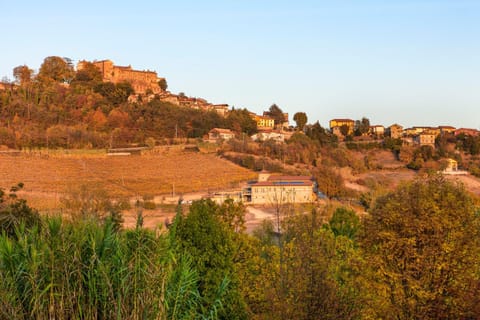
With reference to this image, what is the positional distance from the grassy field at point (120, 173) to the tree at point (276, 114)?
4047 centimetres

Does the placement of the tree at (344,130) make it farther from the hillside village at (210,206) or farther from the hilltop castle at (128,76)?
the hilltop castle at (128,76)

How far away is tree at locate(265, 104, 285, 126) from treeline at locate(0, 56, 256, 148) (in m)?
14.2

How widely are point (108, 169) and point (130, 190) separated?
7.88m

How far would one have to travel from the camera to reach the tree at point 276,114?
335 ft

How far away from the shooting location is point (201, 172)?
56188 millimetres

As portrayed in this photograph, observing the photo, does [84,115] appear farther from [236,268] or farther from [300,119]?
[236,268]

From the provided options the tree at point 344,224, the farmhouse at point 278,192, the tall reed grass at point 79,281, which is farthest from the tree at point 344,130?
the tall reed grass at point 79,281

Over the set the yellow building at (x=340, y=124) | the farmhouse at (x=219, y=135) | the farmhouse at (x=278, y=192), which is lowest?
the farmhouse at (x=278, y=192)

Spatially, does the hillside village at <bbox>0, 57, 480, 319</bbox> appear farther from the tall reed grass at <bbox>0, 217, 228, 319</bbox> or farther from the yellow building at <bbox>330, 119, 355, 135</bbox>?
the yellow building at <bbox>330, 119, 355, 135</bbox>

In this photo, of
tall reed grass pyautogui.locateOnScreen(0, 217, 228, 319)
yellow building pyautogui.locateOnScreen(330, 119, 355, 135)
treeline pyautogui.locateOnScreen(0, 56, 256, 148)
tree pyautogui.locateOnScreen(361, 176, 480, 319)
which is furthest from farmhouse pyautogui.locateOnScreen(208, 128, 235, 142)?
tall reed grass pyautogui.locateOnScreen(0, 217, 228, 319)

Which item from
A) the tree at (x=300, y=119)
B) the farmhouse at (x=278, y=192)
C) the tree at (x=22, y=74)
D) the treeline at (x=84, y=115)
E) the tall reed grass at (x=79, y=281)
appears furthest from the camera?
the tree at (x=300, y=119)

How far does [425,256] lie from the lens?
1034 centimetres

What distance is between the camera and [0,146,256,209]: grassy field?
142ft

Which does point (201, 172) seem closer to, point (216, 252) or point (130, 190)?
point (130, 190)
